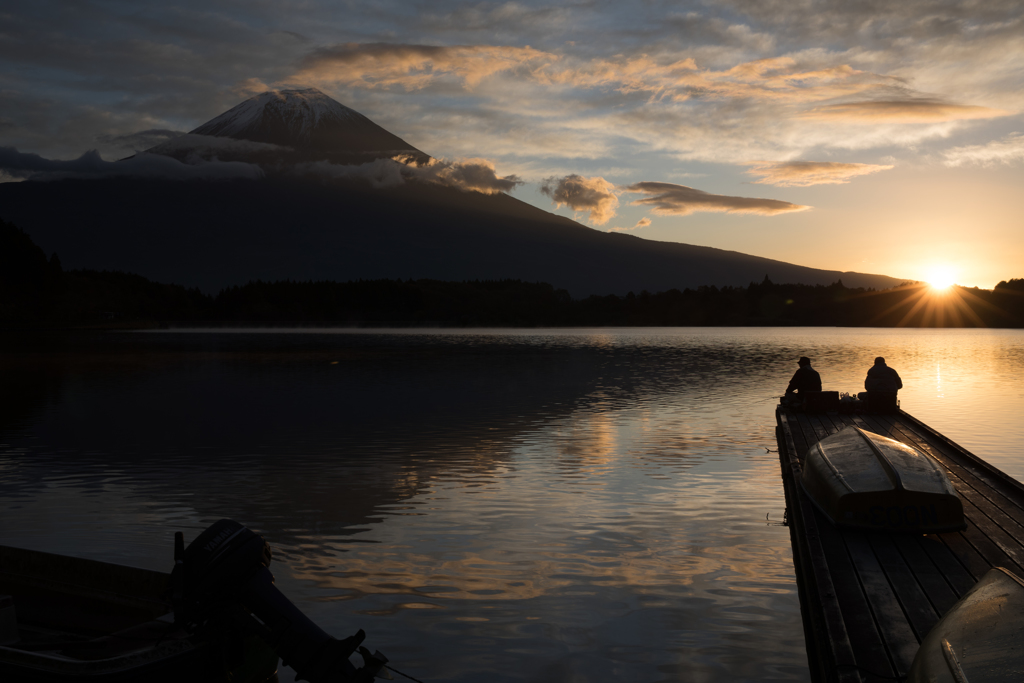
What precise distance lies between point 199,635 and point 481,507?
334 inches

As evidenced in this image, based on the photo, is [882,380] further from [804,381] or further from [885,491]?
[885,491]

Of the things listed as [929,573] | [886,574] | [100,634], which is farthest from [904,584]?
[100,634]

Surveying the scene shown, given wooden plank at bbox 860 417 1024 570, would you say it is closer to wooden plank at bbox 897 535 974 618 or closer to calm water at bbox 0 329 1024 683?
wooden plank at bbox 897 535 974 618

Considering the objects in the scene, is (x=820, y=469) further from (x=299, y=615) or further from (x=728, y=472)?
(x=299, y=615)

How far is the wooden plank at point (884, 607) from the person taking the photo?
6.95 metres

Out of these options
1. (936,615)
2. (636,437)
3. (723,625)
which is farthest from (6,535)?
(636,437)

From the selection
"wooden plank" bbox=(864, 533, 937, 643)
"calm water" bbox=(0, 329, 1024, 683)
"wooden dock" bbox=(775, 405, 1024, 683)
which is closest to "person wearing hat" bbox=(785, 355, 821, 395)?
"calm water" bbox=(0, 329, 1024, 683)

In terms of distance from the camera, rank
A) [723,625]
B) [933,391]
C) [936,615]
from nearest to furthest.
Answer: [936,615] → [723,625] → [933,391]

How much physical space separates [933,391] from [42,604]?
41.3 m

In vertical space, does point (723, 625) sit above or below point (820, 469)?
below

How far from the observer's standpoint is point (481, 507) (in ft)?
48.0

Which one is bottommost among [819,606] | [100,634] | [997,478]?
[100,634]

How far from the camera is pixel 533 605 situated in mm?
9445

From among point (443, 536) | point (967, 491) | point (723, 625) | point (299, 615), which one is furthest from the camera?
point (967, 491)
